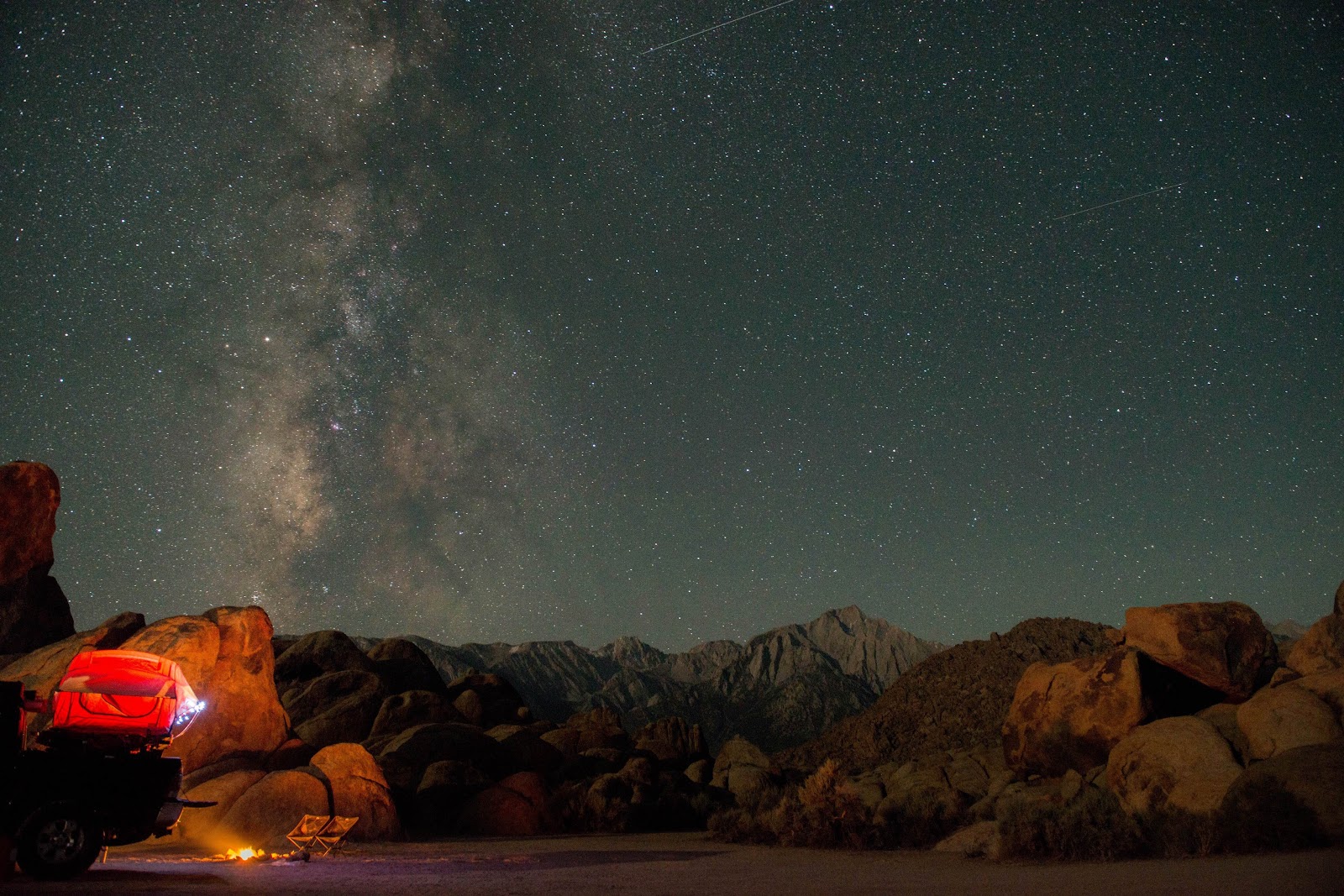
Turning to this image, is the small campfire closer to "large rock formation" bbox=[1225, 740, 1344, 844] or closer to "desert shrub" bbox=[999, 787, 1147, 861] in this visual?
"desert shrub" bbox=[999, 787, 1147, 861]

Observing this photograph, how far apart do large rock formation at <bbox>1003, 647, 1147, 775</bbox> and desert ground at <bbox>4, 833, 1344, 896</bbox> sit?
718 cm

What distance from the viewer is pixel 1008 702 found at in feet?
107

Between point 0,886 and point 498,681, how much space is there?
3689 cm

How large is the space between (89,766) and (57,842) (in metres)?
0.76

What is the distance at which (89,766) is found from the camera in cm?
927

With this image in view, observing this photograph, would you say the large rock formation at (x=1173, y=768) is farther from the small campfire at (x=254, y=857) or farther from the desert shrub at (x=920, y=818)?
the small campfire at (x=254, y=857)

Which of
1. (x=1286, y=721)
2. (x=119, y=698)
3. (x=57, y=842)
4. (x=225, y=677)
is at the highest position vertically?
(x=225, y=677)

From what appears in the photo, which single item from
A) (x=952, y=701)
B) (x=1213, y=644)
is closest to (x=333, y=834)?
(x=1213, y=644)

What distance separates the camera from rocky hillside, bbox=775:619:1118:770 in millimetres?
32906

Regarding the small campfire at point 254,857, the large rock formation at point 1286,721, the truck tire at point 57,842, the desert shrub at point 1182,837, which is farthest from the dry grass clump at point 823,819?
the truck tire at point 57,842

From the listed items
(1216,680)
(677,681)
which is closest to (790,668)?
(677,681)

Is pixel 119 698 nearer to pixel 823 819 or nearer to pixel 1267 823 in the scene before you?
pixel 823 819

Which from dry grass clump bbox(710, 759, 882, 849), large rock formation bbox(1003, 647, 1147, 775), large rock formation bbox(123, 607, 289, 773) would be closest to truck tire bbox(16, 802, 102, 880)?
large rock formation bbox(123, 607, 289, 773)

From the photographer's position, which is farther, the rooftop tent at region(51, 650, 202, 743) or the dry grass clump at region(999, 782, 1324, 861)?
the dry grass clump at region(999, 782, 1324, 861)
